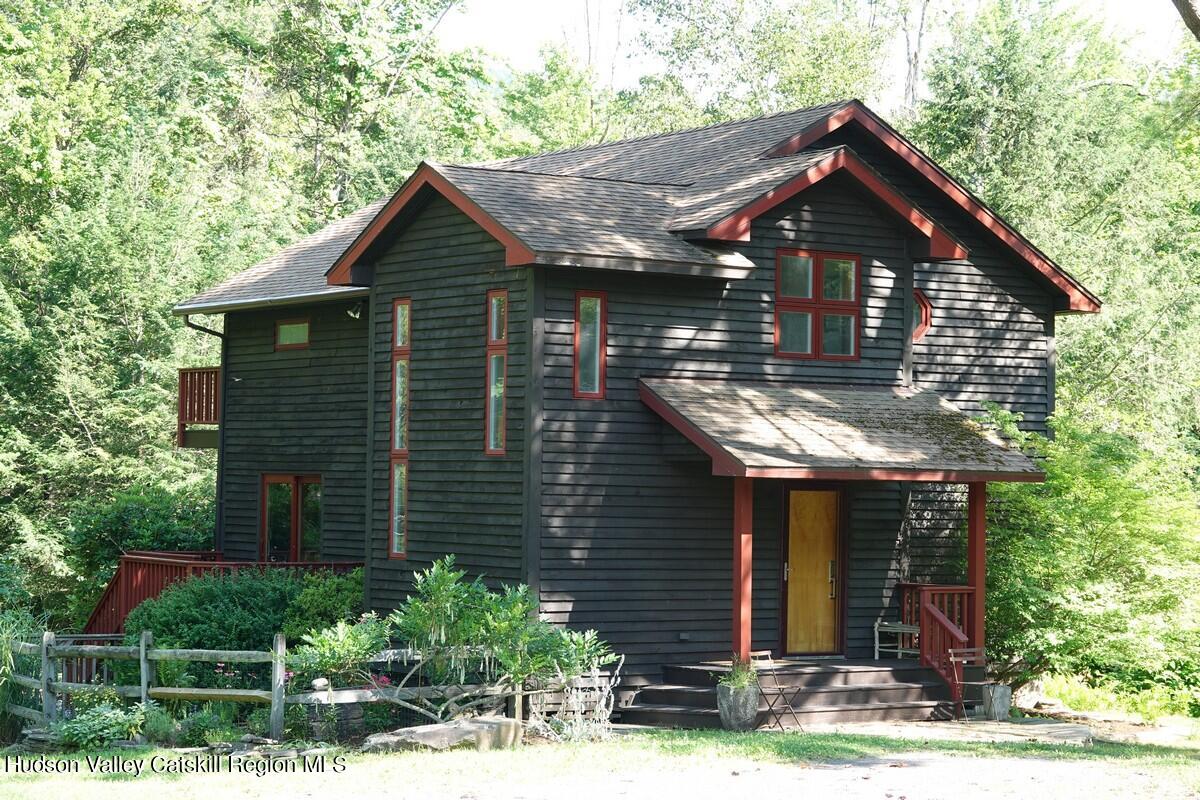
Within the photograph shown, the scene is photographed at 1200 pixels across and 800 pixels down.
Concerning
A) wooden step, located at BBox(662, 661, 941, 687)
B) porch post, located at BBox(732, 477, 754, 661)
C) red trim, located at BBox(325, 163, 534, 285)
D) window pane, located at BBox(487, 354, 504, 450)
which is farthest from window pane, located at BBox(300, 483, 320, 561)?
porch post, located at BBox(732, 477, 754, 661)

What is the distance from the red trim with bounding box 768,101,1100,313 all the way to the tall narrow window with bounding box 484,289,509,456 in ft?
16.2

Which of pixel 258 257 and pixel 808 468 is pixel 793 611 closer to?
pixel 808 468

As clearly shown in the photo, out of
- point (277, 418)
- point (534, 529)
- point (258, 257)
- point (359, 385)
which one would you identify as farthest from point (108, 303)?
point (534, 529)

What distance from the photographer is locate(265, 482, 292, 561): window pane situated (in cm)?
2545

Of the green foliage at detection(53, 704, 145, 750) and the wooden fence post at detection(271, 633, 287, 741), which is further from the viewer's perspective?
the green foliage at detection(53, 704, 145, 750)

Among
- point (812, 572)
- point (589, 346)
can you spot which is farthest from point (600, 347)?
point (812, 572)

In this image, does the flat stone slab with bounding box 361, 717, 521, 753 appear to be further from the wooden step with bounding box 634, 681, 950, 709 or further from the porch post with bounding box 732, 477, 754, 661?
the porch post with bounding box 732, 477, 754, 661

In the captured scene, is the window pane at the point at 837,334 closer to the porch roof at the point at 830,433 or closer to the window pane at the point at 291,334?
the porch roof at the point at 830,433

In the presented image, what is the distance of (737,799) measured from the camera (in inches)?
479

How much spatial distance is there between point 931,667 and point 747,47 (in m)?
34.3

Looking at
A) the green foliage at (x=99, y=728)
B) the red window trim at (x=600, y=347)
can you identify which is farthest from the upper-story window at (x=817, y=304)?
the green foliage at (x=99, y=728)

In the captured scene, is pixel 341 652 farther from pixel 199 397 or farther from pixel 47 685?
pixel 199 397

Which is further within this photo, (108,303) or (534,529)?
(108,303)

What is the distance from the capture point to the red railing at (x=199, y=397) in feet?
89.7
